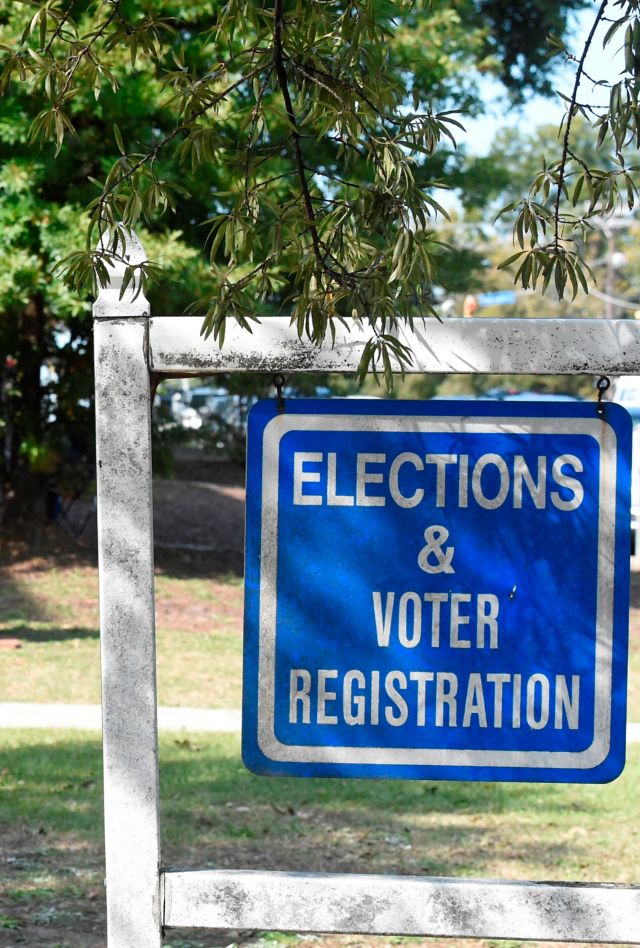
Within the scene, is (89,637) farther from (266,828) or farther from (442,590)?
(442,590)

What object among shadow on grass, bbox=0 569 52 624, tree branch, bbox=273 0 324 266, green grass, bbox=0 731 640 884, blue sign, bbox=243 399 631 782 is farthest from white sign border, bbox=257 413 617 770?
shadow on grass, bbox=0 569 52 624

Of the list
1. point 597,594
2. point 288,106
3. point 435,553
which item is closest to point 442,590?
point 435,553

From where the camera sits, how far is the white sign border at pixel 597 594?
2.37m

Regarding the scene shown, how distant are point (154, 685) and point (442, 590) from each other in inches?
22.0

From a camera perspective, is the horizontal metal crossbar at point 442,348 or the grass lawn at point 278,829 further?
the grass lawn at point 278,829

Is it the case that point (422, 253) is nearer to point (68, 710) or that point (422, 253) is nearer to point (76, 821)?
point (76, 821)

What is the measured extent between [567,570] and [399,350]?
520mm

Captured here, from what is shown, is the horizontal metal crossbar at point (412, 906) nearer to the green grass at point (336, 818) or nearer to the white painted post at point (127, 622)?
the white painted post at point (127, 622)

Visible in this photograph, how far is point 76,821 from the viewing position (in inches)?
255

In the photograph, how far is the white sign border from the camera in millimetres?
2373

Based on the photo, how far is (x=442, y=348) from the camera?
235 centimetres

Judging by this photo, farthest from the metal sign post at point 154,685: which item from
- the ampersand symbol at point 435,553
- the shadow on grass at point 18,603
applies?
the shadow on grass at point 18,603

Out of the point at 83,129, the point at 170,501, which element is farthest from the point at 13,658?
the point at 170,501

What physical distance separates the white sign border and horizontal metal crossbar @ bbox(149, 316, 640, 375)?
98 mm
